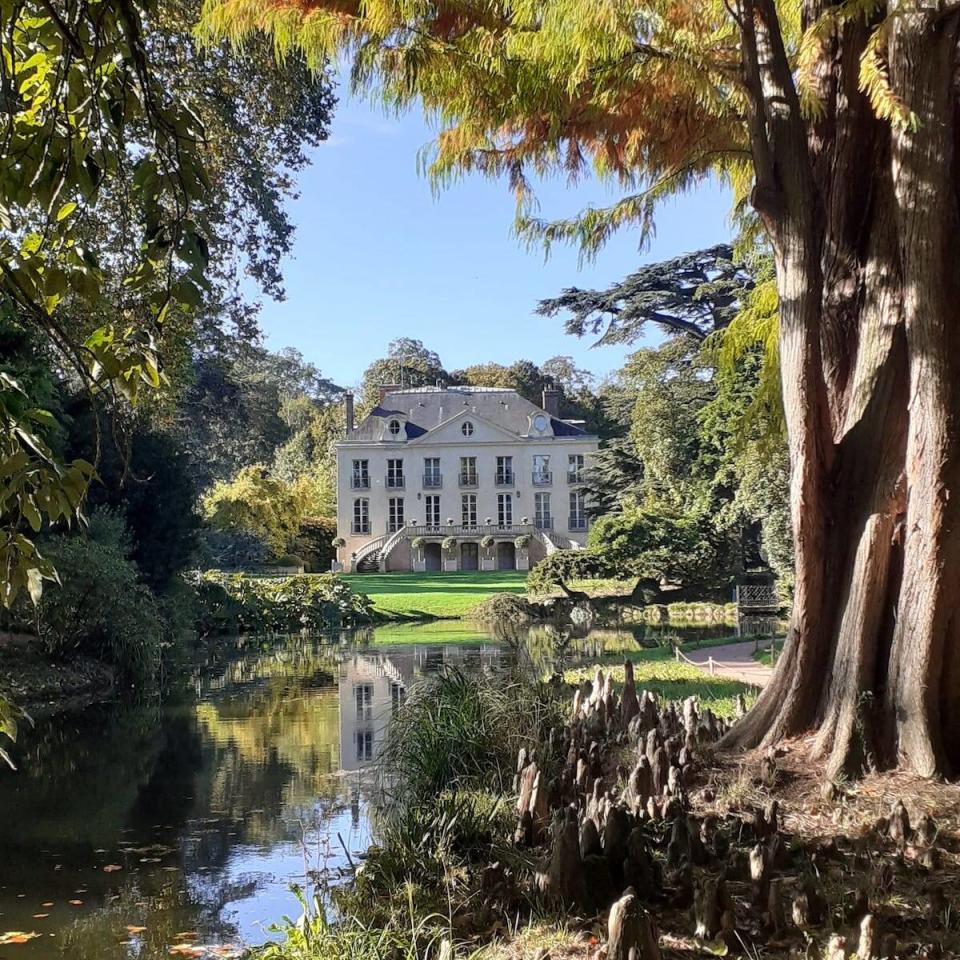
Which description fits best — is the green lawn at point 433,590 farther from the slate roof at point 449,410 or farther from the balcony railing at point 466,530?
the slate roof at point 449,410

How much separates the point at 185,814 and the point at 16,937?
2183mm

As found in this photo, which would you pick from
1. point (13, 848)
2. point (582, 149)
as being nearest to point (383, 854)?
point (13, 848)

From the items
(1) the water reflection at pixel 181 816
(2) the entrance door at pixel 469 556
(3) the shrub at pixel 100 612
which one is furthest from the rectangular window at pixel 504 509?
(1) the water reflection at pixel 181 816

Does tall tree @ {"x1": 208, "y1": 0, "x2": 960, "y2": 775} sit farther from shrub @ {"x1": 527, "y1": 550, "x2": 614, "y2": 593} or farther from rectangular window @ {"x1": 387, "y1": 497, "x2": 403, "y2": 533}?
rectangular window @ {"x1": 387, "y1": 497, "x2": 403, "y2": 533}

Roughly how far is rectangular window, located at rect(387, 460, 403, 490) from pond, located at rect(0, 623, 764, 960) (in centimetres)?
3274

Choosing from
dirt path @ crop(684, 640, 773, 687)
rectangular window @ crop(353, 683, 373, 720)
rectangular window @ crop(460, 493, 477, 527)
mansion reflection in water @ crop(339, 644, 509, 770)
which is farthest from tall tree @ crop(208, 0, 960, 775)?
rectangular window @ crop(460, 493, 477, 527)

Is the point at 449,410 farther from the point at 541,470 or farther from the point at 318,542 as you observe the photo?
the point at 318,542

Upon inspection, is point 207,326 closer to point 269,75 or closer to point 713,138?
point 269,75

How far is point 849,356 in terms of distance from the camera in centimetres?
543

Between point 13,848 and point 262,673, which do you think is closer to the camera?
point 13,848

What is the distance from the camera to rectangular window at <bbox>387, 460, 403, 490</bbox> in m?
45.9

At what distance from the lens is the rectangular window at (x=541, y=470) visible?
150 feet

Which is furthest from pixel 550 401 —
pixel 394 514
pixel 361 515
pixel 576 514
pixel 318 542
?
pixel 318 542

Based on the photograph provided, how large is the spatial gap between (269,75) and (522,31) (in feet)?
23.6
